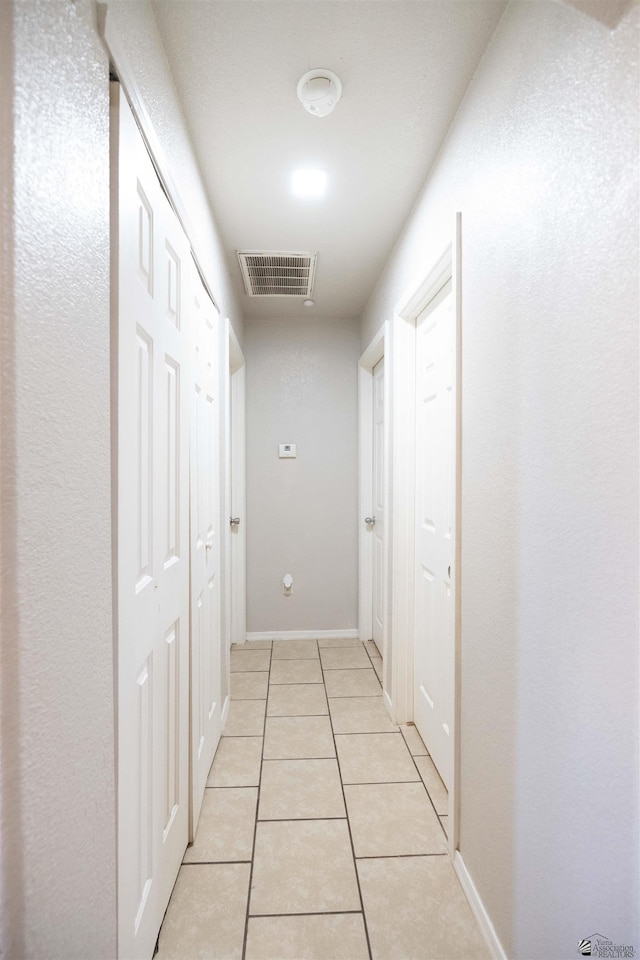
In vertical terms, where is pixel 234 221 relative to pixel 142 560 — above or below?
above

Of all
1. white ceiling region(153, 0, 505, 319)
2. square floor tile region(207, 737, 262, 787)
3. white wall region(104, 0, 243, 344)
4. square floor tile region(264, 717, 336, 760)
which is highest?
white ceiling region(153, 0, 505, 319)

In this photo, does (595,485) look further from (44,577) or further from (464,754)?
(464,754)

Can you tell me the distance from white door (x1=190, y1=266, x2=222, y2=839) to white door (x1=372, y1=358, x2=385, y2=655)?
1283 millimetres

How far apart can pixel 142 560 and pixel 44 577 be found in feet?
1.59

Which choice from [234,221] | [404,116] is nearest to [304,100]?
[404,116]

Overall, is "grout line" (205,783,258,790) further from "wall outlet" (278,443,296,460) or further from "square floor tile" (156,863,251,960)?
"wall outlet" (278,443,296,460)

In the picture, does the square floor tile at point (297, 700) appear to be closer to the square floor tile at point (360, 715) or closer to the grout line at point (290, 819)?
the square floor tile at point (360, 715)

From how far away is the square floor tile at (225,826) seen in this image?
1536mm

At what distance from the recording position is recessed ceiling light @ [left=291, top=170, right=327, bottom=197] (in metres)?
1.81

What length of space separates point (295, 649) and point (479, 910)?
7.13ft

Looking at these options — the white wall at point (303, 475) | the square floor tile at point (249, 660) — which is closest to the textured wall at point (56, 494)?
the square floor tile at point (249, 660)

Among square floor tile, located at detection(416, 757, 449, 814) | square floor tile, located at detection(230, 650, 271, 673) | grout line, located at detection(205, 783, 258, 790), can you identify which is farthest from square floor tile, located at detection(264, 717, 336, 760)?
square floor tile, located at detection(230, 650, 271, 673)

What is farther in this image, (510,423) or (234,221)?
(234,221)

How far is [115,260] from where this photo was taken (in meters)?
0.91
